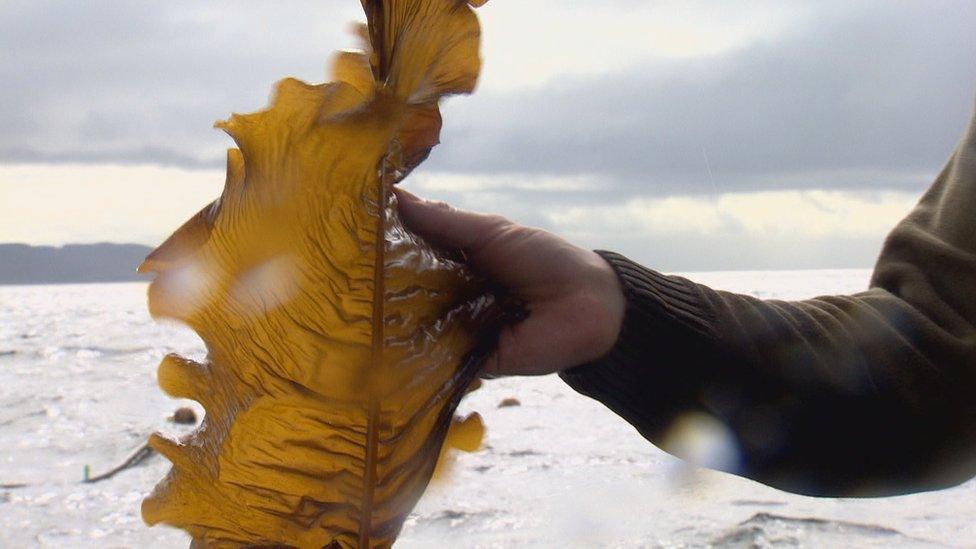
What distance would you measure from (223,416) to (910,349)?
1087 millimetres

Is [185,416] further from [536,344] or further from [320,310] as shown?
[320,310]

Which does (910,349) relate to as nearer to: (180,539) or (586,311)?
(586,311)

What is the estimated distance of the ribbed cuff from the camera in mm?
1290

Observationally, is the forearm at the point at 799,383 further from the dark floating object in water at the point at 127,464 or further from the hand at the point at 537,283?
the dark floating object in water at the point at 127,464

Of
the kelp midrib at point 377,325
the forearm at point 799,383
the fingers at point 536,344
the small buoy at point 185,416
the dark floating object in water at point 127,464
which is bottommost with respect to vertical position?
the small buoy at point 185,416

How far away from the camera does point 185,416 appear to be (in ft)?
14.0

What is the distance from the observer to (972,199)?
155 cm

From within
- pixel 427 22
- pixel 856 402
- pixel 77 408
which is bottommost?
pixel 77 408

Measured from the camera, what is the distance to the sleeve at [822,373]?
1320mm

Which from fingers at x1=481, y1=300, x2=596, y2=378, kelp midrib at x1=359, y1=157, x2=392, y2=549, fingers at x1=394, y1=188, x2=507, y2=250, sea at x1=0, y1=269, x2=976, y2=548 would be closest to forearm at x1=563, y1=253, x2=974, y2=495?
fingers at x1=481, y1=300, x2=596, y2=378

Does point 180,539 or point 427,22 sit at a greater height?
point 427,22

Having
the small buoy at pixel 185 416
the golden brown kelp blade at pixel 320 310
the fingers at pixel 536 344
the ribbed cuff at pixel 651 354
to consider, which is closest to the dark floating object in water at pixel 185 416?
the small buoy at pixel 185 416

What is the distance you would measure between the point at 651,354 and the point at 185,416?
3.45 meters

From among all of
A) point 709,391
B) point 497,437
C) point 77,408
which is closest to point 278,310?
point 709,391
